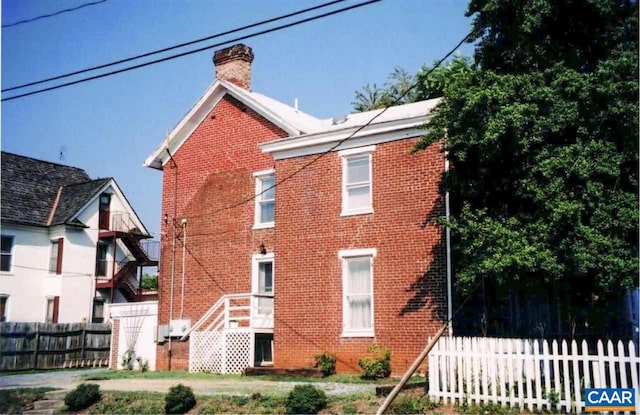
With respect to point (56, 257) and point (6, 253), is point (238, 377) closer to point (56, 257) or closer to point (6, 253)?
point (6, 253)

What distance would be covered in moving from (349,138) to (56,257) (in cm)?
2012

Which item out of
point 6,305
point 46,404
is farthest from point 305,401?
point 6,305

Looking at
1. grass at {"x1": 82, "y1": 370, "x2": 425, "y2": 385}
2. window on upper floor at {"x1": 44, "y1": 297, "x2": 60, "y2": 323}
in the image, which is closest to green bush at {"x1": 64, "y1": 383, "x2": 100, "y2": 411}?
grass at {"x1": 82, "y1": 370, "x2": 425, "y2": 385}

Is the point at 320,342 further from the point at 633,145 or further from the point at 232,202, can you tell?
the point at 633,145

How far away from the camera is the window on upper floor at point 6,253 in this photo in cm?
2975

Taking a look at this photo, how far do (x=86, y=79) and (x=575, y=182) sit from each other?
10.7 meters

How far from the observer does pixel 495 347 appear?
13.4 meters

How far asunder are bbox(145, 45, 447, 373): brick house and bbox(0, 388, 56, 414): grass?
531cm

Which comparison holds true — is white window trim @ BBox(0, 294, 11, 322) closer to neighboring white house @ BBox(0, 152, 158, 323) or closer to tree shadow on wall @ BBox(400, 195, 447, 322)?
neighboring white house @ BBox(0, 152, 158, 323)

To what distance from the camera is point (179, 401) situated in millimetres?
13414

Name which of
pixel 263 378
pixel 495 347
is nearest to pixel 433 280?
pixel 495 347

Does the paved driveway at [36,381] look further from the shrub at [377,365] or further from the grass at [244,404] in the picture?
the shrub at [377,365]

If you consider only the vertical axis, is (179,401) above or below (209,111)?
below

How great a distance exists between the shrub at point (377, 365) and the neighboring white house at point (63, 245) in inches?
773
